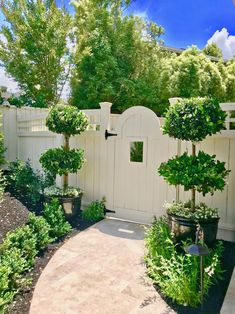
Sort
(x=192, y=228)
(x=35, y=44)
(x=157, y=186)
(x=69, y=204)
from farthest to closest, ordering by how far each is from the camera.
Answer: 1. (x=35, y=44)
2. (x=69, y=204)
3. (x=157, y=186)
4. (x=192, y=228)

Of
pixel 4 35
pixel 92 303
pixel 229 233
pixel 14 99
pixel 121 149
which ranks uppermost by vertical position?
pixel 4 35

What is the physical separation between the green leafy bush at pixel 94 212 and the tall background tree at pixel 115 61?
24.8 feet

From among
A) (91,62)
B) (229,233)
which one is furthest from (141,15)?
(229,233)

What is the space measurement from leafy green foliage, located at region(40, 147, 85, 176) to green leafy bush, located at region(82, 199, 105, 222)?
727 mm

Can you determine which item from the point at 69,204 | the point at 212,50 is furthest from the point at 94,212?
the point at 212,50

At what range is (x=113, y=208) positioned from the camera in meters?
5.14

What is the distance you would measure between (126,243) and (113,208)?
1202mm

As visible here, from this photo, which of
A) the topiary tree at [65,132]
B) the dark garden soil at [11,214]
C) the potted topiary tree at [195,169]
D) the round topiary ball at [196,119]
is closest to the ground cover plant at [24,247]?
the dark garden soil at [11,214]

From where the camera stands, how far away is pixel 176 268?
2.94 meters

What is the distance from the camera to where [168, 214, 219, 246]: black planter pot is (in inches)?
128

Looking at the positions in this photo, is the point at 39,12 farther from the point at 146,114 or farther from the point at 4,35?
the point at 146,114

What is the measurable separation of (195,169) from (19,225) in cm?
256

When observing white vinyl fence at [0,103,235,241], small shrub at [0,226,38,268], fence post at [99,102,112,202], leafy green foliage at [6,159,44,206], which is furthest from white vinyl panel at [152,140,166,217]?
leafy green foliage at [6,159,44,206]

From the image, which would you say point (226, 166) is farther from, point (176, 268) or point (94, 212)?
point (94, 212)
